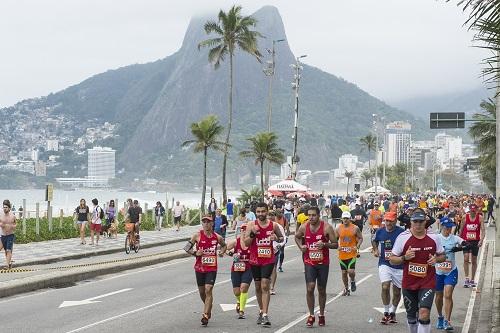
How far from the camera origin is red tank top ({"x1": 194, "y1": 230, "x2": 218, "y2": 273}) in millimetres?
13922

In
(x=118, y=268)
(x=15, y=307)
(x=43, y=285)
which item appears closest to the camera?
(x=15, y=307)

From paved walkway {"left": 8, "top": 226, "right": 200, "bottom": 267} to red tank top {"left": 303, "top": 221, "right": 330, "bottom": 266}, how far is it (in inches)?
516

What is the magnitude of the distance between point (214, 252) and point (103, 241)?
923 inches

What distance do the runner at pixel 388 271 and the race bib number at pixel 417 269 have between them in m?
3.45

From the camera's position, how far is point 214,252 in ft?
46.0

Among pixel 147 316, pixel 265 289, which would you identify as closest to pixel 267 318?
pixel 265 289

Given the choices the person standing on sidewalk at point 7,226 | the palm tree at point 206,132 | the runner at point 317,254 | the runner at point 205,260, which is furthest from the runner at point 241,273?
the palm tree at point 206,132

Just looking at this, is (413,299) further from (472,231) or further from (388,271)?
(472,231)

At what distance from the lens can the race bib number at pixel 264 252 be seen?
1401 centimetres

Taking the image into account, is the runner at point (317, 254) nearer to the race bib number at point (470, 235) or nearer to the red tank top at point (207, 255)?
the red tank top at point (207, 255)

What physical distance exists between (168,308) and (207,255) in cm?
238

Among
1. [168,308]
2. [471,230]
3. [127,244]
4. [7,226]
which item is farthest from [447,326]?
[127,244]

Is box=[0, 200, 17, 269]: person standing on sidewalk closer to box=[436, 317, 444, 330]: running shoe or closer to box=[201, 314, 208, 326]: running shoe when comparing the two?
box=[201, 314, 208, 326]: running shoe

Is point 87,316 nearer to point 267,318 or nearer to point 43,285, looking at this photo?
point 267,318
